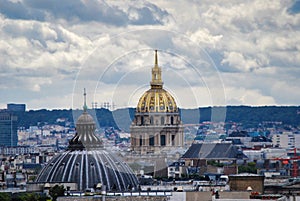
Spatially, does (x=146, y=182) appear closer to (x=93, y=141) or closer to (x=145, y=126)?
(x=93, y=141)

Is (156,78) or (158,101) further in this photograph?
(158,101)

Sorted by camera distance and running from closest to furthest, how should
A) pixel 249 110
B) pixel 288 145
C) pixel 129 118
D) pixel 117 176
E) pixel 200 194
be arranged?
1. pixel 200 194
2. pixel 117 176
3. pixel 129 118
4. pixel 288 145
5. pixel 249 110

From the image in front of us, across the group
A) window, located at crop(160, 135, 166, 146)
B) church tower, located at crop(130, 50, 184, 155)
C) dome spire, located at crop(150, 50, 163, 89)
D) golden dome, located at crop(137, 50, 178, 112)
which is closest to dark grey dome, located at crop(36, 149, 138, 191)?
church tower, located at crop(130, 50, 184, 155)

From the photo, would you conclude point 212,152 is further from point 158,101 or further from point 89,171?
point 89,171

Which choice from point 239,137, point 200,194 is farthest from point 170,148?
point 200,194

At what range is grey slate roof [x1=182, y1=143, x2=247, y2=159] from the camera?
129 meters

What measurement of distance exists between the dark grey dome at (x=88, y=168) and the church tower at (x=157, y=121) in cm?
4012

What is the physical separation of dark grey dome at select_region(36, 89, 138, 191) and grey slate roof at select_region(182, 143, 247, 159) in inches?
1621

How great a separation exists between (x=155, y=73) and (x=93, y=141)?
1678 inches

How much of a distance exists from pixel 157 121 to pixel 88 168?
5002 cm

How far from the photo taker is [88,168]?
7988 centimetres

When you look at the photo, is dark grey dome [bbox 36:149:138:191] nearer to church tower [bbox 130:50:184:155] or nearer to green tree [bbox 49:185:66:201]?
green tree [bbox 49:185:66:201]

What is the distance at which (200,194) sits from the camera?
51.5m

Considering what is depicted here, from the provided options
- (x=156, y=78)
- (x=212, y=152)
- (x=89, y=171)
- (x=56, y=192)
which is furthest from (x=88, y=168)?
(x=212, y=152)
